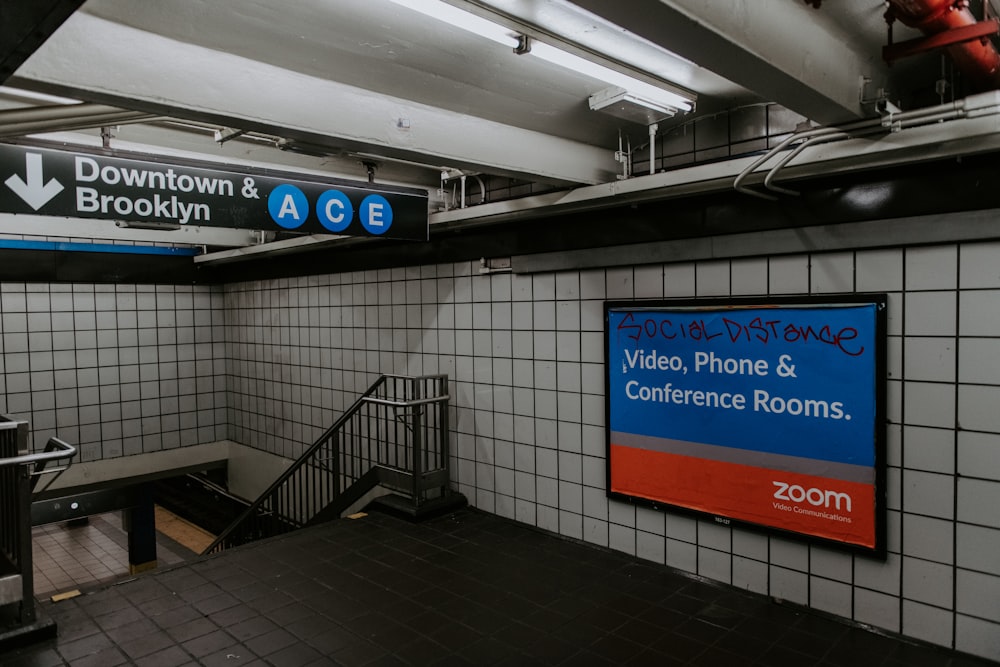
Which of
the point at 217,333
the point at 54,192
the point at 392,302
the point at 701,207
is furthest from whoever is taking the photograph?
the point at 217,333

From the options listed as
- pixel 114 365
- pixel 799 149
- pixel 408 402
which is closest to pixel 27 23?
pixel 799 149

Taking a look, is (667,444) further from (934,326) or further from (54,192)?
(54,192)

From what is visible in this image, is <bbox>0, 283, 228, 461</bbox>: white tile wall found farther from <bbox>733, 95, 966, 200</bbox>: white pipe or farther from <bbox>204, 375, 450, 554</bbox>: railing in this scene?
<bbox>733, 95, 966, 200</bbox>: white pipe

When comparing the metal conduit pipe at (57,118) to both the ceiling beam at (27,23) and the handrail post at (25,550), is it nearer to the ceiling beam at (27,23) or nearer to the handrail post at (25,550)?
the ceiling beam at (27,23)

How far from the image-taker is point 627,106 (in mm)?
3162

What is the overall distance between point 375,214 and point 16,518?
268 cm

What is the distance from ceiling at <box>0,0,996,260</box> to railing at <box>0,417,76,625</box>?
180cm

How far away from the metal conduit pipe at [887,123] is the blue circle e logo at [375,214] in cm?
211

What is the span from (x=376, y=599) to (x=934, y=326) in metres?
3.44

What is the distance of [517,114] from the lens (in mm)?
3385

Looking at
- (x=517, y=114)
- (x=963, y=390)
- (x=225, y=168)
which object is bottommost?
(x=963, y=390)

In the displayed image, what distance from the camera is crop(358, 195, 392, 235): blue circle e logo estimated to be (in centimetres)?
389

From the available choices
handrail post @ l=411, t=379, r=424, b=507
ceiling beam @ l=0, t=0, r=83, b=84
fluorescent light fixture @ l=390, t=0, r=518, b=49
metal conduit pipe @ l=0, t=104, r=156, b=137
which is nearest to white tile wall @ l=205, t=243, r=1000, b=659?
handrail post @ l=411, t=379, r=424, b=507

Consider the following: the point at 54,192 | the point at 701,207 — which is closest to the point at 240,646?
the point at 54,192
